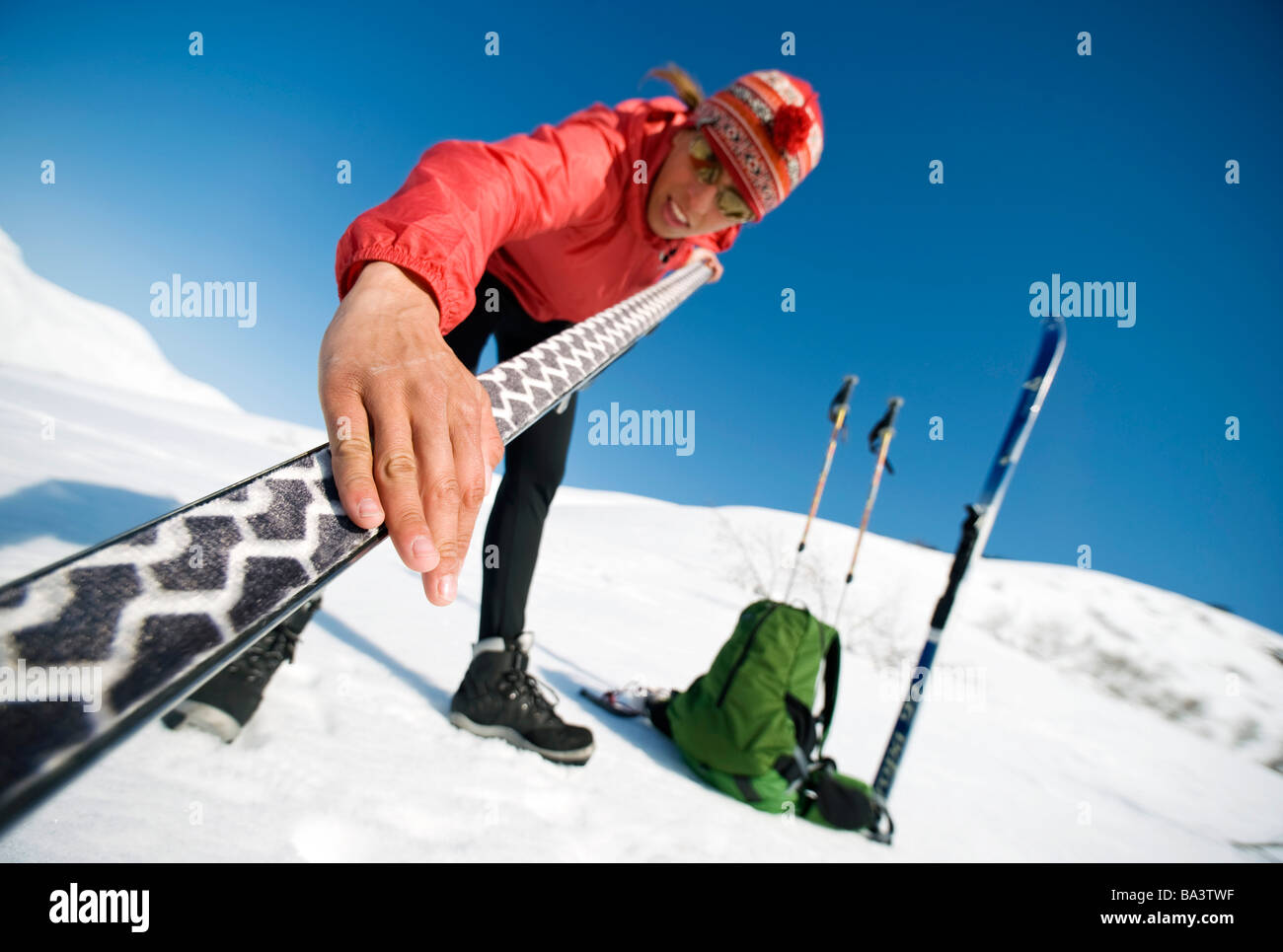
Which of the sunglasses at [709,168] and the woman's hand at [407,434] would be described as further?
the sunglasses at [709,168]

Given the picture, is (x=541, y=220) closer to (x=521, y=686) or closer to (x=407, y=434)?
(x=407, y=434)

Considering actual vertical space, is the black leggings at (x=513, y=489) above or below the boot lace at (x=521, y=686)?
above

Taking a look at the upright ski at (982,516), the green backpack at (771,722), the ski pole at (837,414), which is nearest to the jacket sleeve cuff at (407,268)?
the green backpack at (771,722)

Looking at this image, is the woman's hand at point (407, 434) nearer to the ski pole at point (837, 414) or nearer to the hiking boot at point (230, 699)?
the hiking boot at point (230, 699)

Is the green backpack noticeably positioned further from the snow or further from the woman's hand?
the woman's hand

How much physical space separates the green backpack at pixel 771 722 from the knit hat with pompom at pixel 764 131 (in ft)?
4.76

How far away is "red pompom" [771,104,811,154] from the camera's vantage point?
166 cm

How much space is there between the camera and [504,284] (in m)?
1.72

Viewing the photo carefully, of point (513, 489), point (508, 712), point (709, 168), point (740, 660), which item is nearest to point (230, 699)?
point (508, 712)

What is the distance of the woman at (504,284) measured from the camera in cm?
51

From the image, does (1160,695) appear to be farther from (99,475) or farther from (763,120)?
(99,475)

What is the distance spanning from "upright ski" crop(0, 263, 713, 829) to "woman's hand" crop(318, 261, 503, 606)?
0.10ft

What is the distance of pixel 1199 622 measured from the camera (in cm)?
927

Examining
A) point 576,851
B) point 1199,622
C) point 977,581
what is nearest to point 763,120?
point 576,851
